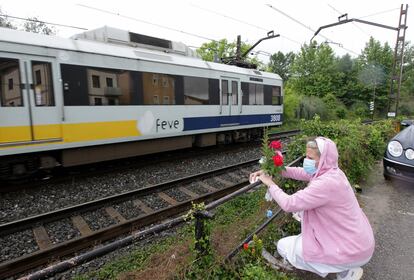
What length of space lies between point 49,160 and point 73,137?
31.3 inches

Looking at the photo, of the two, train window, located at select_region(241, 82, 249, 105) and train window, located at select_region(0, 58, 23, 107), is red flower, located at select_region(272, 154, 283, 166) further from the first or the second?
train window, located at select_region(241, 82, 249, 105)

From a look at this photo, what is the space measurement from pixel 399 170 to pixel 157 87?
21.1 feet

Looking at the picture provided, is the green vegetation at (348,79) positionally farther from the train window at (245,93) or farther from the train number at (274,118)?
the train window at (245,93)

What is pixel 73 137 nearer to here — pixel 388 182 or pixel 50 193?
pixel 50 193

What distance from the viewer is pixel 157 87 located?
28.0 ft

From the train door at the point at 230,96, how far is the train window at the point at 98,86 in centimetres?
388

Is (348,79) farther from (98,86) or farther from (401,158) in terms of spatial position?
(98,86)

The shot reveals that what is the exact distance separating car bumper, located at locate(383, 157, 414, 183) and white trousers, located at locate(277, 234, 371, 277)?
3801 mm

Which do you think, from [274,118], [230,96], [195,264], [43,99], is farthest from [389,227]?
[274,118]

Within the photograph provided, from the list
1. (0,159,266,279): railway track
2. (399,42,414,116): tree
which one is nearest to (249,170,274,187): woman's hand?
(0,159,266,279): railway track

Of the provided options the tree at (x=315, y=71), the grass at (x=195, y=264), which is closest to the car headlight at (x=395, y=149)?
the grass at (x=195, y=264)

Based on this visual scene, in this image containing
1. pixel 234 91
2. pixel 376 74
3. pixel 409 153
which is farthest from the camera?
pixel 376 74

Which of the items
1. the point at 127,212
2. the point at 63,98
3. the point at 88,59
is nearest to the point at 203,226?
the point at 127,212

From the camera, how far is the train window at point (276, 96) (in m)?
14.0
